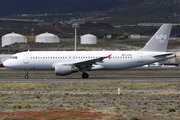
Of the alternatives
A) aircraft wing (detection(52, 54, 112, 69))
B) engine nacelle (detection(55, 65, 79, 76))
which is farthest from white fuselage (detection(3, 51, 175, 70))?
engine nacelle (detection(55, 65, 79, 76))

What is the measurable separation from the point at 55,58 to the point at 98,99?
2153 centimetres

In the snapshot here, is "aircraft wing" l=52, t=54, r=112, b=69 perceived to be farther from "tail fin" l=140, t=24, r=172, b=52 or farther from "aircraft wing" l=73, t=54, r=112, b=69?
"tail fin" l=140, t=24, r=172, b=52

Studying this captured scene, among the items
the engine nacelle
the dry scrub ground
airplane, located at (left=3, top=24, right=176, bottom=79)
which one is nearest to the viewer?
the dry scrub ground

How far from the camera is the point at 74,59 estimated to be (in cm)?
4659

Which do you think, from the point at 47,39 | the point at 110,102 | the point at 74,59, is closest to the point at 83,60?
the point at 74,59

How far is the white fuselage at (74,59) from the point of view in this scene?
152ft

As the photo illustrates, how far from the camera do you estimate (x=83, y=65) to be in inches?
1797

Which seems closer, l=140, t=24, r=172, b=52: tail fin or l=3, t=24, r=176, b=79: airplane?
l=3, t=24, r=176, b=79: airplane

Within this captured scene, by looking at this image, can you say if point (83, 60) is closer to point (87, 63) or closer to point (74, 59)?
point (87, 63)

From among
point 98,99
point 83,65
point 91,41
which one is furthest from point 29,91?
point 91,41

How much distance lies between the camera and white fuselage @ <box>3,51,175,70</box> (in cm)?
4622

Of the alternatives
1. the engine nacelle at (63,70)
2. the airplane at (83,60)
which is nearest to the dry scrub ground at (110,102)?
the engine nacelle at (63,70)

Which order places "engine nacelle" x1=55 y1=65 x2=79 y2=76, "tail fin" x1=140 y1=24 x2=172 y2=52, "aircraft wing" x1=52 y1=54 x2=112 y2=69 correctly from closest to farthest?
"engine nacelle" x1=55 y1=65 x2=79 y2=76
"aircraft wing" x1=52 y1=54 x2=112 y2=69
"tail fin" x1=140 y1=24 x2=172 y2=52

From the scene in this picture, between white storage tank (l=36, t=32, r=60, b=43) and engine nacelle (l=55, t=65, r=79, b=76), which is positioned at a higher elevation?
white storage tank (l=36, t=32, r=60, b=43)
